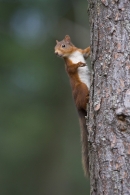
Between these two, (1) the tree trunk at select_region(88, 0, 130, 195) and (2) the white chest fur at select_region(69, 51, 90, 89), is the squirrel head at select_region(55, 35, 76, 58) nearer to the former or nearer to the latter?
(2) the white chest fur at select_region(69, 51, 90, 89)

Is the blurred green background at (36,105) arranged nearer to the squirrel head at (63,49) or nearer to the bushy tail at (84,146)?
the squirrel head at (63,49)

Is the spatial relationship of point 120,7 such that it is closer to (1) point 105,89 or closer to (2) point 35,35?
(1) point 105,89

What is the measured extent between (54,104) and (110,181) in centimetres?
957

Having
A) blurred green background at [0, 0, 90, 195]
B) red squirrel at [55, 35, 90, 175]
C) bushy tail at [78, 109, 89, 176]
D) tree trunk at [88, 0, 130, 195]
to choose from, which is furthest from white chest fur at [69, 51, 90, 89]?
blurred green background at [0, 0, 90, 195]

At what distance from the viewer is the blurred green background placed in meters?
11.3

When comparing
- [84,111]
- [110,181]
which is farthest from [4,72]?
[110,181]

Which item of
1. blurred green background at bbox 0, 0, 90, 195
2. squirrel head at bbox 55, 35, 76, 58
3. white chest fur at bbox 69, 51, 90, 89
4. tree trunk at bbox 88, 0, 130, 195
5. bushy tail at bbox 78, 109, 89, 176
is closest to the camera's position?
tree trunk at bbox 88, 0, 130, 195

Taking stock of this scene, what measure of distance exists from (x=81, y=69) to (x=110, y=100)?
3.18 ft

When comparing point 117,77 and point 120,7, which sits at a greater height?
point 120,7

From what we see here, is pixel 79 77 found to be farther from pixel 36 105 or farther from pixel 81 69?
pixel 36 105

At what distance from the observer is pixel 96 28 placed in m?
3.15

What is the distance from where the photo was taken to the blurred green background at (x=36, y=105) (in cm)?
1130

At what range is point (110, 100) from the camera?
3.05 metres

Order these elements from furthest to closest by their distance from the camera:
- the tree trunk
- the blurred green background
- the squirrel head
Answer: the blurred green background → the squirrel head → the tree trunk
